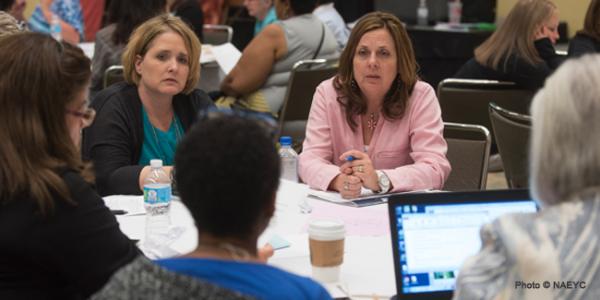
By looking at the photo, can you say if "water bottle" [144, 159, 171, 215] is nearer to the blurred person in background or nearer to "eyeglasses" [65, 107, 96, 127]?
"eyeglasses" [65, 107, 96, 127]

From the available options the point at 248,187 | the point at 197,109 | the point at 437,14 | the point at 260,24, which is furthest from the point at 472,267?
the point at 437,14

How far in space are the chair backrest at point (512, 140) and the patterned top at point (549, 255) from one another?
270 cm

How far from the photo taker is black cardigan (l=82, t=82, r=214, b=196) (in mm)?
3355

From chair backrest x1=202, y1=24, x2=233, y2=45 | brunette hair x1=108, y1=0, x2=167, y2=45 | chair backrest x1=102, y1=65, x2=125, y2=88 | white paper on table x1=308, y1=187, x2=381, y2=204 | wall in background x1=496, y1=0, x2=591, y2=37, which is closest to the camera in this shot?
white paper on table x1=308, y1=187, x2=381, y2=204

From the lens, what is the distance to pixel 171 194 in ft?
10.0

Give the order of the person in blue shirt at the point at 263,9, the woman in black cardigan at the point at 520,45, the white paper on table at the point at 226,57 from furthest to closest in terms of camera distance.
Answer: the person in blue shirt at the point at 263,9 → the white paper on table at the point at 226,57 → the woman in black cardigan at the point at 520,45

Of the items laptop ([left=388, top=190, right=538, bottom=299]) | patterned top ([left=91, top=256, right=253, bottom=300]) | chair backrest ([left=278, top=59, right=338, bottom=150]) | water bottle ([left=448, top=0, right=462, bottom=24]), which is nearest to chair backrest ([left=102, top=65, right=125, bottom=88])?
chair backrest ([left=278, top=59, right=338, bottom=150])

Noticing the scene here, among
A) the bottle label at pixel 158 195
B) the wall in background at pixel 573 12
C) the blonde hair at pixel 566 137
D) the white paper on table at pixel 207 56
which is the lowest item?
the wall in background at pixel 573 12

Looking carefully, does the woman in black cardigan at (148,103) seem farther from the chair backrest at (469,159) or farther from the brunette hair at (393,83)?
the chair backrest at (469,159)

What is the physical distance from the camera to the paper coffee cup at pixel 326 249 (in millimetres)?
2320

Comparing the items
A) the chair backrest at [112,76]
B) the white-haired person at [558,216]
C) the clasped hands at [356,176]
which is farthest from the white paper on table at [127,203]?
the chair backrest at [112,76]

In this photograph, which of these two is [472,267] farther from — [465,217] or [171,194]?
[171,194]

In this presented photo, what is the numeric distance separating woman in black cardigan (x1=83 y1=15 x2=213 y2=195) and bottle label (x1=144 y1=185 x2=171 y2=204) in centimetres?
50

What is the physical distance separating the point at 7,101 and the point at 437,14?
7583 mm
